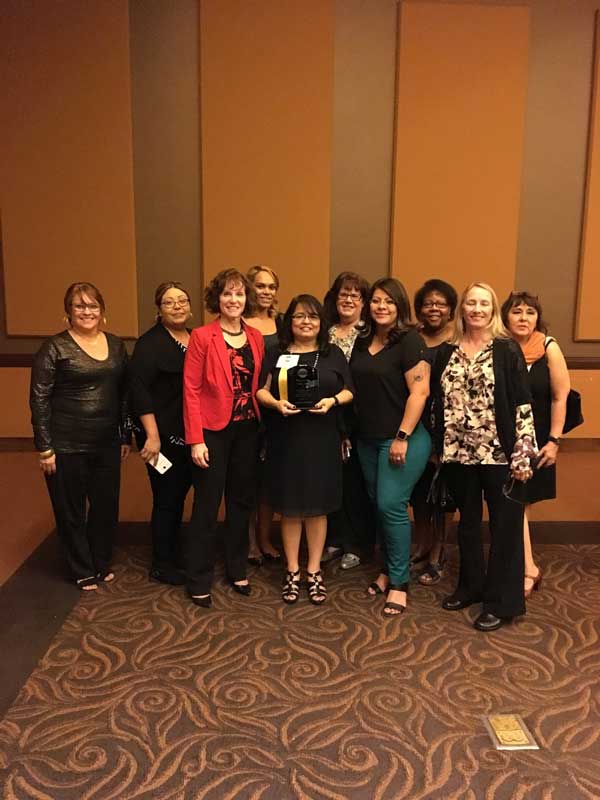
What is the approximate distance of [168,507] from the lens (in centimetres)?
305

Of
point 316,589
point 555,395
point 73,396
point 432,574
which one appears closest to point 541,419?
point 555,395

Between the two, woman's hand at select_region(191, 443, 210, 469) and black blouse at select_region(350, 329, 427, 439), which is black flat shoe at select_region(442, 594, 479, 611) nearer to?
black blouse at select_region(350, 329, 427, 439)

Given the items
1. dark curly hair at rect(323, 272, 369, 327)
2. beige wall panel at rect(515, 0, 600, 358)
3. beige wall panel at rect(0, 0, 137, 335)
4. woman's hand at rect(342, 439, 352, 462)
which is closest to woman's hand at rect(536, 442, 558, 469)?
woman's hand at rect(342, 439, 352, 462)

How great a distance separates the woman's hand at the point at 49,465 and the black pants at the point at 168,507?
1.41ft

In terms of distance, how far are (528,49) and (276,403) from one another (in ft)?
13.6

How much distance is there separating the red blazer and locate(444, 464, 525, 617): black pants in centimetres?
100

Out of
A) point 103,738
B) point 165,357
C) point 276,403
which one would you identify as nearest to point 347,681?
point 103,738

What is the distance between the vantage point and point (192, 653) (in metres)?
2.45

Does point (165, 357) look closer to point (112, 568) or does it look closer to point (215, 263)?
point (112, 568)

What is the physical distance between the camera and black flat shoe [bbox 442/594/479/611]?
279cm

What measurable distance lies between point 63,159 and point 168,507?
11.2ft

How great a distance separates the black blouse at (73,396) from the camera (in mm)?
2764

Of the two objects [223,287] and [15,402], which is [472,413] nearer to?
[223,287]

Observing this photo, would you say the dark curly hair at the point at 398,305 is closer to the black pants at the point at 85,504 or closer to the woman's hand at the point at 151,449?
the woman's hand at the point at 151,449
